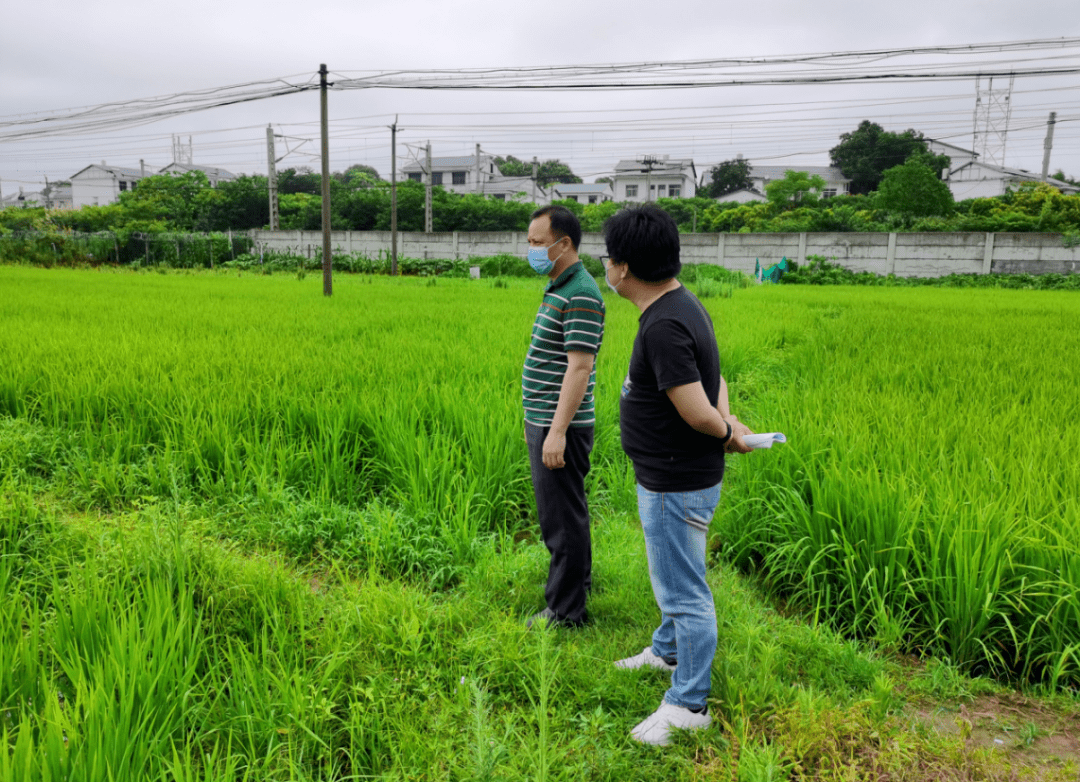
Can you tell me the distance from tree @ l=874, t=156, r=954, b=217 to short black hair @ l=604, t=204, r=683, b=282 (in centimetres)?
3240

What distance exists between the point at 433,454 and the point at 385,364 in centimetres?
218

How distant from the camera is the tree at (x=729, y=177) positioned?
5625 cm

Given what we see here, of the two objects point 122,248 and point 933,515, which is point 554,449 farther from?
point 122,248

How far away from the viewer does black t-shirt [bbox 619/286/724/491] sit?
5.49 feet

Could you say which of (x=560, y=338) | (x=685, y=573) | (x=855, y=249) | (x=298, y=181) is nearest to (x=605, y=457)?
(x=560, y=338)

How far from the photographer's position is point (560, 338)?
230cm

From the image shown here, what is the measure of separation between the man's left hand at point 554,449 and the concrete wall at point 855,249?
2031cm

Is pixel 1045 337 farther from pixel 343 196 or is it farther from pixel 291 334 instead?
pixel 343 196

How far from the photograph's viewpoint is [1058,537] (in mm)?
2197

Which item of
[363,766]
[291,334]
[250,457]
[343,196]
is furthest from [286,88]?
[343,196]

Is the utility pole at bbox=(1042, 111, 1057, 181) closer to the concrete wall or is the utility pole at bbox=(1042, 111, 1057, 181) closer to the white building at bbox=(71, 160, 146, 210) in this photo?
the concrete wall

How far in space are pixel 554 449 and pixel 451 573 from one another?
0.92m

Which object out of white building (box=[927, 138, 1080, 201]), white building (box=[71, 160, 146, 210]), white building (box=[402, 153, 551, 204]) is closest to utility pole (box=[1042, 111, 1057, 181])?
white building (box=[927, 138, 1080, 201])

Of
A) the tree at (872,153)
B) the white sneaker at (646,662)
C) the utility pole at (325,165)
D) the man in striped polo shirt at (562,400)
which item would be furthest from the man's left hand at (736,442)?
the tree at (872,153)
